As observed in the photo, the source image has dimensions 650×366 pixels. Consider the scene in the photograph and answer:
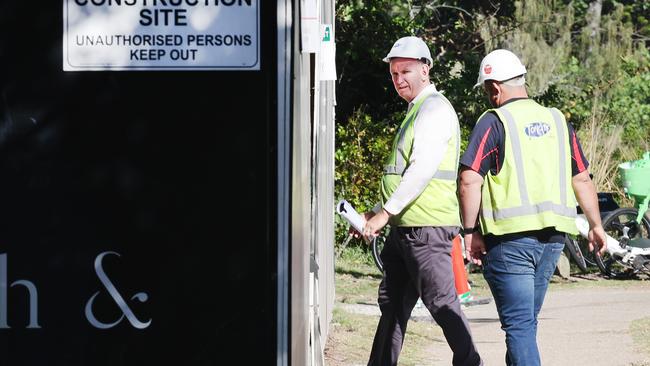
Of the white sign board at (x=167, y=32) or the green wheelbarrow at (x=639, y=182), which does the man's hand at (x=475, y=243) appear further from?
the green wheelbarrow at (x=639, y=182)

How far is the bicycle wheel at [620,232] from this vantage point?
42.0ft

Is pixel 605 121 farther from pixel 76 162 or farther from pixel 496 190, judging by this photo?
pixel 76 162

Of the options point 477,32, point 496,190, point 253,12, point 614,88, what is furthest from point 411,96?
point 614,88

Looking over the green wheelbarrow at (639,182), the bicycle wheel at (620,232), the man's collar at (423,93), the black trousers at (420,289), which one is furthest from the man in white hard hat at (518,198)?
the bicycle wheel at (620,232)

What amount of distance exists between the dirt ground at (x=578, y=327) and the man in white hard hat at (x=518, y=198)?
2.07 m

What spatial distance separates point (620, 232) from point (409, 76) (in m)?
7.25

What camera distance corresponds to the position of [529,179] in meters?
5.77

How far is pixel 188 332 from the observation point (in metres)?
3.81

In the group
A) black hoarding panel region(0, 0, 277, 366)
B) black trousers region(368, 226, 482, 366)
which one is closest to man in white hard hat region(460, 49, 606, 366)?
black trousers region(368, 226, 482, 366)

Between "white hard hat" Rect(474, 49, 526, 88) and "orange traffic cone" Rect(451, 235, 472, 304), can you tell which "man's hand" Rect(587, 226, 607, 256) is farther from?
"orange traffic cone" Rect(451, 235, 472, 304)

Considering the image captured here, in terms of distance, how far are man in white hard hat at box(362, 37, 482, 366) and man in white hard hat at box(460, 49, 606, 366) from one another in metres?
0.35

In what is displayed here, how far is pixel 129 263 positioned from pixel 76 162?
36cm

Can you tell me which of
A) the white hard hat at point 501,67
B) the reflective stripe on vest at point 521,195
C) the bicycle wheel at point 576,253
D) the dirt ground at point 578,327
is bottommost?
the dirt ground at point 578,327

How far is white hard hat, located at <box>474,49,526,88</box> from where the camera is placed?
5.84 m
